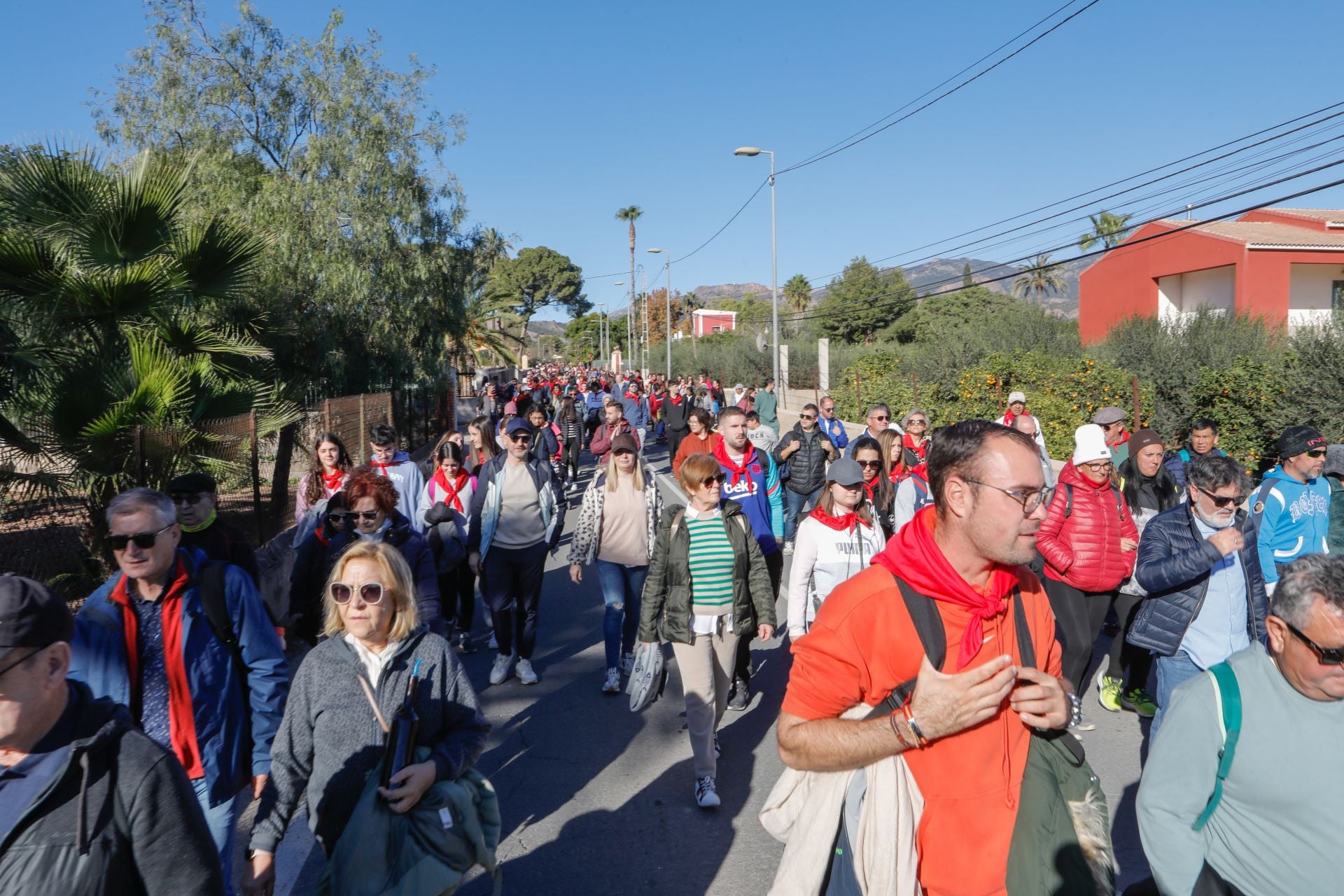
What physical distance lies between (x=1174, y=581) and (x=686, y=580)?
231 centimetres

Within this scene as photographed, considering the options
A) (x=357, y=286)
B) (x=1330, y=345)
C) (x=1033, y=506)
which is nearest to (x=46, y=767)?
(x=1033, y=506)

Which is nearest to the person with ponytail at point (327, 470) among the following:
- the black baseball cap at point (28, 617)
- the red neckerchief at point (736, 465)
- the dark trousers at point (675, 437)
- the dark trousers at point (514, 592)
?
the dark trousers at point (514, 592)

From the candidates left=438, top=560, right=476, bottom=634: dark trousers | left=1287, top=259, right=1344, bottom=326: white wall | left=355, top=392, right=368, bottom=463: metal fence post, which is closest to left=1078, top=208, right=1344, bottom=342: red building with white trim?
left=1287, top=259, right=1344, bottom=326: white wall

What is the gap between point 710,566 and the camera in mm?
5070

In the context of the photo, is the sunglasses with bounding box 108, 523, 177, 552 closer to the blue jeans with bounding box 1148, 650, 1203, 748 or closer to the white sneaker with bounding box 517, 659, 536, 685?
the white sneaker with bounding box 517, 659, 536, 685

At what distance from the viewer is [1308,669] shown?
7.32 feet

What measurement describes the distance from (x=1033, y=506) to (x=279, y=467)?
34.7 ft

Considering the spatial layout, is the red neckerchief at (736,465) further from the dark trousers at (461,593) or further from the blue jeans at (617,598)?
the dark trousers at (461,593)

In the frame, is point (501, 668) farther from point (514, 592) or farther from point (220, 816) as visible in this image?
point (220, 816)

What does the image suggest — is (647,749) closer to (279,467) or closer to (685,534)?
(685,534)

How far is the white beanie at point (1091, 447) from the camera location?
5.58 metres

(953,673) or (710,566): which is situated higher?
(953,673)

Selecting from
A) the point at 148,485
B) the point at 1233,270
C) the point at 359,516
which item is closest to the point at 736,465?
the point at 359,516

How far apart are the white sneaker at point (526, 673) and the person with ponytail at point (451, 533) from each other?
743mm
